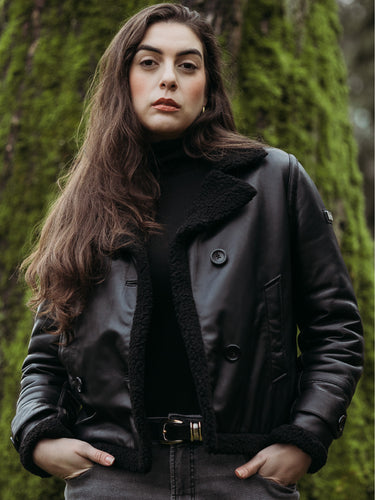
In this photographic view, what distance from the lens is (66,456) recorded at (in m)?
2.40

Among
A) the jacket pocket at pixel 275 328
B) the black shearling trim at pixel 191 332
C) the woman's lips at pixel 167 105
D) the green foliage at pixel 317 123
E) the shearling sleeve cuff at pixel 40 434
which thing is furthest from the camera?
the green foliage at pixel 317 123

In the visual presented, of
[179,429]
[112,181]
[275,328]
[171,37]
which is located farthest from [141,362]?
[171,37]

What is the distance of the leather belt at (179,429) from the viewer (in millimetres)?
2219

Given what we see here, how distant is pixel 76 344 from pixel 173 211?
65 cm

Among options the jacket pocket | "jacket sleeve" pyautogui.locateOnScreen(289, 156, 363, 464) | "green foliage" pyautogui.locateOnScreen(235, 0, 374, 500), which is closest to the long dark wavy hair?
"jacket sleeve" pyautogui.locateOnScreen(289, 156, 363, 464)

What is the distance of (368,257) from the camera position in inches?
169

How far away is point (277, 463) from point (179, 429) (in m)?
0.35

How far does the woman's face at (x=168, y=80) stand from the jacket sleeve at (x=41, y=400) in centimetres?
97

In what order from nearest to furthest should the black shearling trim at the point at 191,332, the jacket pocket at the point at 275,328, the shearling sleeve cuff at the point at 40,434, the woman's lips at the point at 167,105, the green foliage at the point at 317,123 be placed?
the black shearling trim at the point at 191,332 → the jacket pocket at the point at 275,328 → the shearling sleeve cuff at the point at 40,434 → the woman's lips at the point at 167,105 → the green foliage at the point at 317,123

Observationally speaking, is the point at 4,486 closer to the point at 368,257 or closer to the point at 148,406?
the point at 148,406

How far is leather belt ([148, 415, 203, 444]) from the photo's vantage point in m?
2.22

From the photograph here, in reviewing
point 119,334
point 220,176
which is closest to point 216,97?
point 220,176

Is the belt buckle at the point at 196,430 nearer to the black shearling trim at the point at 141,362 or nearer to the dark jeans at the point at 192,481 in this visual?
Answer: the dark jeans at the point at 192,481

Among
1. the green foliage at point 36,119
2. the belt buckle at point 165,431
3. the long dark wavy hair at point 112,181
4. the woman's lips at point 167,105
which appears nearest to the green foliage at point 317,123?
the green foliage at point 36,119
